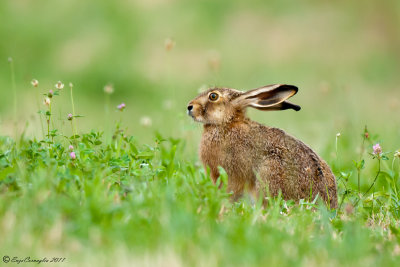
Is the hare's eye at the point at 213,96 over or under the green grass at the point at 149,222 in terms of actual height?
over

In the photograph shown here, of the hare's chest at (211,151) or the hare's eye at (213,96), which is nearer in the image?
the hare's chest at (211,151)

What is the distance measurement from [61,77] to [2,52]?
5.10 ft

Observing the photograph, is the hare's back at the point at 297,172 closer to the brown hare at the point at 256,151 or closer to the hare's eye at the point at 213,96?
the brown hare at the point at 256,151

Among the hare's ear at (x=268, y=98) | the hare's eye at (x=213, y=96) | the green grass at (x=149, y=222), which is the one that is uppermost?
the hare's eye at (x=213, y=96)

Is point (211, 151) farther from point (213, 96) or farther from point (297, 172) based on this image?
point (297, 172)

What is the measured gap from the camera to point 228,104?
23.7 feet

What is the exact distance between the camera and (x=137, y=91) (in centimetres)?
1509

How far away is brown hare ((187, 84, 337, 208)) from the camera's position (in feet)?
20.9

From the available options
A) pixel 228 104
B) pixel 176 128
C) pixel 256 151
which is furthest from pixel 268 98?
pixel 176 128

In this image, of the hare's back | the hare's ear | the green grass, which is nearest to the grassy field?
the green grass

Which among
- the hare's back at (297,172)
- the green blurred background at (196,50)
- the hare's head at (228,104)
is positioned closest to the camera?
the hare's back at (297,172)

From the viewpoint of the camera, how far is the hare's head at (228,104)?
7043 mm

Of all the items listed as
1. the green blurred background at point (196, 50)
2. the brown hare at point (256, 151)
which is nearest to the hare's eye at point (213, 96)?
the brown hare at point (256, 151)

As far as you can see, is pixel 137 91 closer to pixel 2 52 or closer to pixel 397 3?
pixel 2 52
